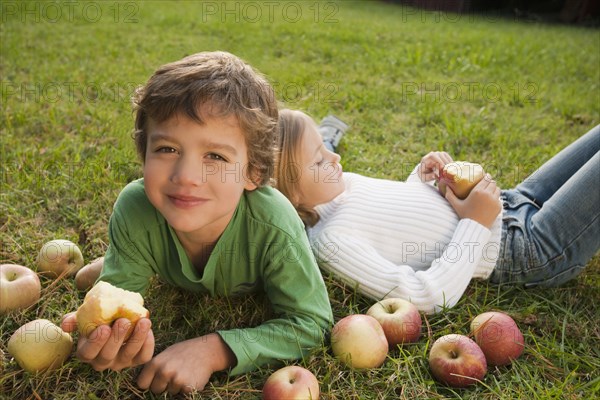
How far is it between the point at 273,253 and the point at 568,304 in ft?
4.58

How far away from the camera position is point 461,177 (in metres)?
2.59

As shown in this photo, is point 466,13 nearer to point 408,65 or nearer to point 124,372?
point 408,65

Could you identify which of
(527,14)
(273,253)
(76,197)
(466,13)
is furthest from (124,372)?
(527,14)

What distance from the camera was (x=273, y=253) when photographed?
205cm

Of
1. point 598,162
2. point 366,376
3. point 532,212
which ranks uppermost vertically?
point 598,162

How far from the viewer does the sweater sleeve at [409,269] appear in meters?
2.32

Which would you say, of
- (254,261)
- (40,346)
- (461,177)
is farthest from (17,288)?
(461,177)

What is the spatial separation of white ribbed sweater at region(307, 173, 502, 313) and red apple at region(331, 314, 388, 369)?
0.32 meters

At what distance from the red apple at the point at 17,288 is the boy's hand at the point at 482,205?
1.85 m

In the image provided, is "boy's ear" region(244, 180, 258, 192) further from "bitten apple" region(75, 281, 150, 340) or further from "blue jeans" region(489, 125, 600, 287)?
"blue jeans" region(489, 125, 600, 287)

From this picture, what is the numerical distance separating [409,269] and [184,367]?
1.03 m

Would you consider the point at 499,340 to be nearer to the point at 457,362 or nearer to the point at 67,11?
the point at 457,362

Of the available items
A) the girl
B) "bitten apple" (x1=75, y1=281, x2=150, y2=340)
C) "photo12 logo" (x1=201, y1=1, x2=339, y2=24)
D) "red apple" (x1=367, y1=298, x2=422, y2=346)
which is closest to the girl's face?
the girl

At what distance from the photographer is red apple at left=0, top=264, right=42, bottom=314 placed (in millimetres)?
2203
